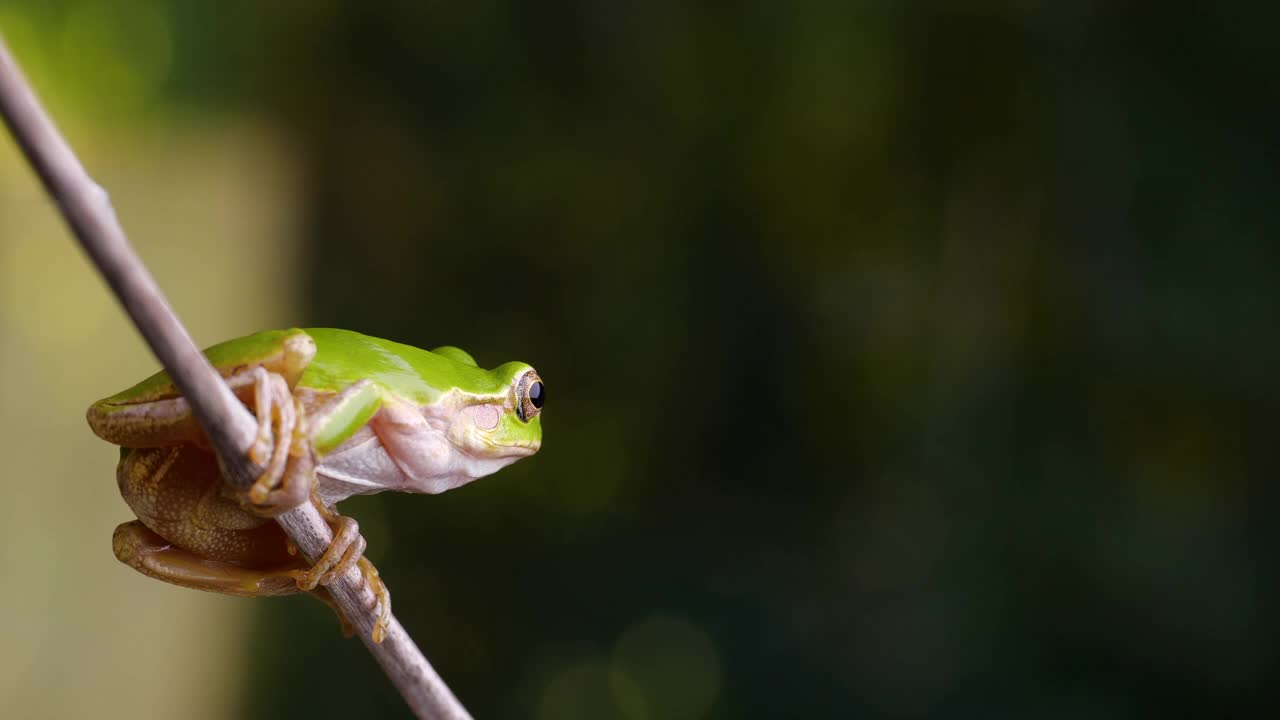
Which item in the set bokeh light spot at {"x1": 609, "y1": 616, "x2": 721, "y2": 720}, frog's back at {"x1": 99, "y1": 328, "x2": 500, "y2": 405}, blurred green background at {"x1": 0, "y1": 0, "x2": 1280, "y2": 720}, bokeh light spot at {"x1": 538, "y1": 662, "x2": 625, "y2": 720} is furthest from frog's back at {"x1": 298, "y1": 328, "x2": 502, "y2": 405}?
bokeh light spot at {"x1": 538, "y1": 662, "x2": 625, "y2": 720}

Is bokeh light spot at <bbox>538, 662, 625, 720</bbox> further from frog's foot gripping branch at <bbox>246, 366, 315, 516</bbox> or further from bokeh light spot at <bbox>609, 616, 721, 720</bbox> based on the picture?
frog's foot gripping branch at <bbox>246, 366, 315, 516</bbox>

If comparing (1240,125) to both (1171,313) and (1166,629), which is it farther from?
(1166,629)

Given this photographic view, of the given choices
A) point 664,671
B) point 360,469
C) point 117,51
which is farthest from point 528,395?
point 117,51

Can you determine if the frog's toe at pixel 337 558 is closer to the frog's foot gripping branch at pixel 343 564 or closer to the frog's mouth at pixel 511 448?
the frog's foot gripping branch at pixel 343 564

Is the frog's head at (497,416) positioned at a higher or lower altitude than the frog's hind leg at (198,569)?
higher

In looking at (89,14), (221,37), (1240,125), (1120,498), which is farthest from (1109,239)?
(89,14)

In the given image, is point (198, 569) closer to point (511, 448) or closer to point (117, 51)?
point (511, 448)

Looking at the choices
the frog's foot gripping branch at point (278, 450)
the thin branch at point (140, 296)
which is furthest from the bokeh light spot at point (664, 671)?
the frog's foot gripping branch at point (278, 450)
